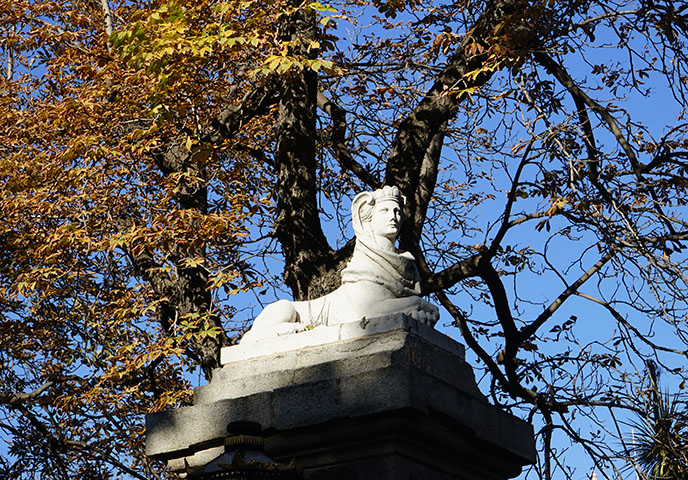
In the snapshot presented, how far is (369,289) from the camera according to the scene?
6.65 m

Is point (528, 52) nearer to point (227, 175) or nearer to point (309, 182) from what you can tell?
point (309, 182)

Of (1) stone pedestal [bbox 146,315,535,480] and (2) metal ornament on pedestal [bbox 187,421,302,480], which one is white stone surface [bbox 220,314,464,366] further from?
(2) metal ornament on pedestal [bbox 187,421,302,480]

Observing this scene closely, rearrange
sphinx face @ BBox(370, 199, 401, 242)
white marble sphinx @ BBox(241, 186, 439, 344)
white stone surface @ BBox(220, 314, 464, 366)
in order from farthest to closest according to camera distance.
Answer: sphinx face @ BBox(370, 199, 401, 242), white marble sphinx @ BBox(241, 186, 439, 344), white stone surface @ BBox(220, 314, 464, 366)

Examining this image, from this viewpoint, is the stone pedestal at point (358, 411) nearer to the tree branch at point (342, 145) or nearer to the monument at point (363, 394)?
the monument at point (363, 394)

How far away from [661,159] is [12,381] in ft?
30.7

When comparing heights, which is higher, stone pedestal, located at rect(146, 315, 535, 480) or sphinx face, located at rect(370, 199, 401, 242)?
sphinx face, located at rect(370, 199, 401, 242)

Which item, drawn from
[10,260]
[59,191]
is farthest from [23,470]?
[59,191]

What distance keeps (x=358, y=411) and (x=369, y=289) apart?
112 centimetres

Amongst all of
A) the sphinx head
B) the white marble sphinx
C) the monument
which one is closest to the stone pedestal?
the monument

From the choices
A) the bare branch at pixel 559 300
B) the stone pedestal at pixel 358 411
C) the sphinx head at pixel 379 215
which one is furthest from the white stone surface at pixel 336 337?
the bare branch at pixel 559 300

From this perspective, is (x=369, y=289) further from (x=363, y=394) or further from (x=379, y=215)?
(x=363, y=394)

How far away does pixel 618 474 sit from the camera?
36.1 feet

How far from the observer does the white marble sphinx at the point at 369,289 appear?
652 centimetres

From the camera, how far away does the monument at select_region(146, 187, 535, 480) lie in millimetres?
5793
